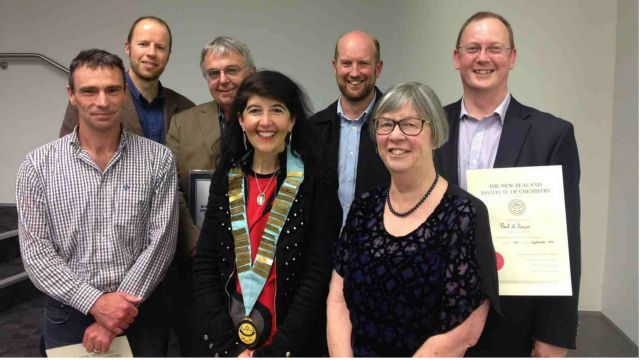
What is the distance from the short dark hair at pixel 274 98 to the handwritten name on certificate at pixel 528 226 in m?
0.62

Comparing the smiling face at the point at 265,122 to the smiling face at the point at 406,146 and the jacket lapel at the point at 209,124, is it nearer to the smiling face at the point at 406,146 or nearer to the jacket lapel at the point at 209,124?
the smiling face at the point at 406,146

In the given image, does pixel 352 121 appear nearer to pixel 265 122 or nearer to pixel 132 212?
pixel 265 122

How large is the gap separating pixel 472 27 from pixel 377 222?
886mm

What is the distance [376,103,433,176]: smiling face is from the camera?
1.51m

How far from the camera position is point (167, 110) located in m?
2.63

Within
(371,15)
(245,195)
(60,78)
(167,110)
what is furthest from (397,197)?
(60,78)

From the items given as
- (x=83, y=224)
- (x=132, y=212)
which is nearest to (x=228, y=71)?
(x=132, y=212)

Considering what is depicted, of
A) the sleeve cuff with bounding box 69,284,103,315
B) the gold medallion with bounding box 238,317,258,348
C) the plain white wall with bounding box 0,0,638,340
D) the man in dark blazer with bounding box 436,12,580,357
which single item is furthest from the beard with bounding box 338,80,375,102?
the plain white wall with bounding box 0,0,638,340

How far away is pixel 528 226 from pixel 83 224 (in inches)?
61.2

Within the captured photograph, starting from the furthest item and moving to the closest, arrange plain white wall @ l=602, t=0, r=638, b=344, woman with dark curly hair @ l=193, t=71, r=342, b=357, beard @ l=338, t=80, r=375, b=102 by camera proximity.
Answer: plain white wall @ l=602, t=0, r=638, b=344
beard @ l=338, t=80, r=375, b=102
woman with dark curly hair @ l=193, t=71, r=342, b=357

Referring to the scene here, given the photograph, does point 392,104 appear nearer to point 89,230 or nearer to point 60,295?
point 89,230

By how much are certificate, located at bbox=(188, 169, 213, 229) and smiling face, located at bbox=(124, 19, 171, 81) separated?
632mm

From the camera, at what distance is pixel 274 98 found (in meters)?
1.81

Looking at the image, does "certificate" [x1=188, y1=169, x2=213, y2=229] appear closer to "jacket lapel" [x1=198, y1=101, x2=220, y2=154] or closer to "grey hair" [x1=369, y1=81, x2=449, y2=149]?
"jacket lapel" [x1=198, y1=101, x2=220, y2=154]
